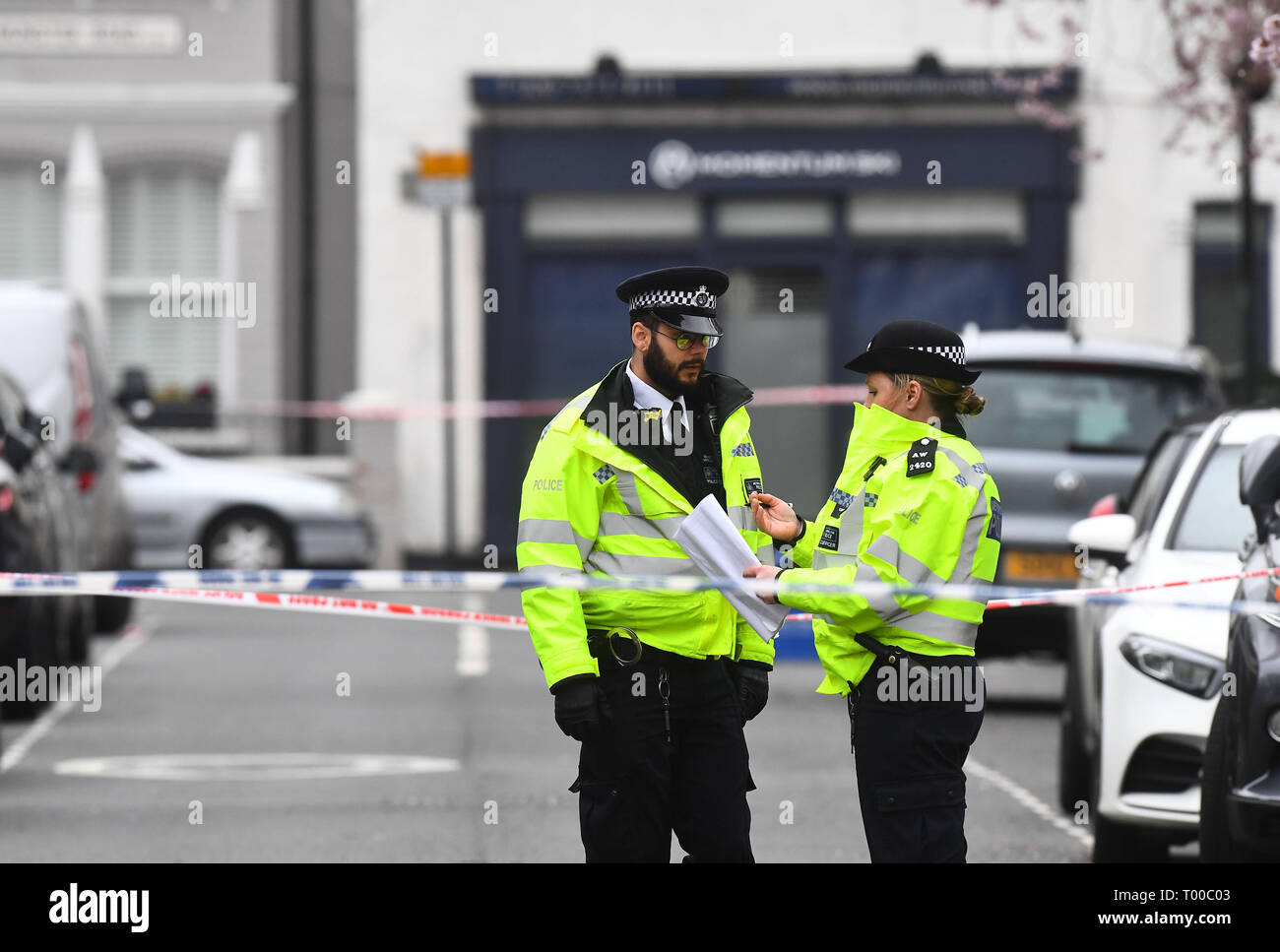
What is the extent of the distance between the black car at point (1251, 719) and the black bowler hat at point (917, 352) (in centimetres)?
142

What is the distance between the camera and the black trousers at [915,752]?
18.6ft

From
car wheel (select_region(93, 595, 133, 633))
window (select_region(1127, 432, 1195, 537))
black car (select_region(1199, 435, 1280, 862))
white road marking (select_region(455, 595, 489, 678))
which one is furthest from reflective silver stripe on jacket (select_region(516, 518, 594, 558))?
car wheel (select_region(93, 595, 133, 633))

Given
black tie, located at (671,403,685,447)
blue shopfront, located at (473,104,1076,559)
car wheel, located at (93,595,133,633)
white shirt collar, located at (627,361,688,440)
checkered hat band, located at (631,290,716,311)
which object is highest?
blue shopfront, located at (473,104,1076,559)

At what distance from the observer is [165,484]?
22141mm

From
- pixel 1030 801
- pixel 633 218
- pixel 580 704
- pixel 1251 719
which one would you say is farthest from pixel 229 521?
pixel 580 704

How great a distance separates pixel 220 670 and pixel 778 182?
11.3 metres

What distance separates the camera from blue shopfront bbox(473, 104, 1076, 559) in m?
25.7

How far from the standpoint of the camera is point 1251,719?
673 cm

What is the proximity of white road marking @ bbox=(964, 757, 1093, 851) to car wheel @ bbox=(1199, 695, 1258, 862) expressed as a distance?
238cm

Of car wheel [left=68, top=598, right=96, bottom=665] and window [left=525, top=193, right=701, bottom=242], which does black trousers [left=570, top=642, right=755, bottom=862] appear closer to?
car wheel [left=68, top=598, right=96, bottom=665]

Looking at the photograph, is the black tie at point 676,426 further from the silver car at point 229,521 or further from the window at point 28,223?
the window at point 28,223

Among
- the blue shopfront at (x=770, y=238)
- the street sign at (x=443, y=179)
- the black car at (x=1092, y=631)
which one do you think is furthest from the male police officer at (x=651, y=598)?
the blue shopfront at (x=770, y=238)
